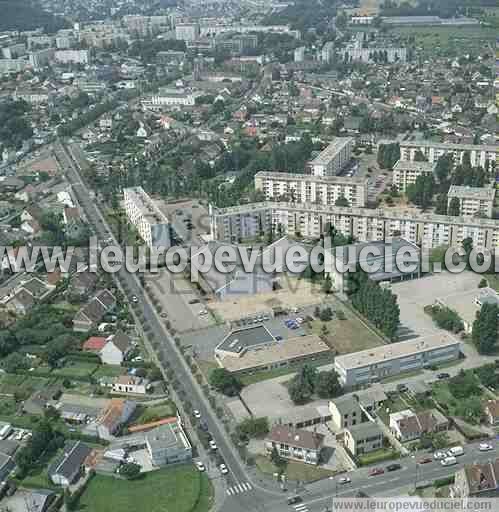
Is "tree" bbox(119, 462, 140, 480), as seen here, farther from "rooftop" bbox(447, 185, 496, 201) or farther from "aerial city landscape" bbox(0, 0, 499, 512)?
"rooftop" bbox(447, 185, 496, 201)

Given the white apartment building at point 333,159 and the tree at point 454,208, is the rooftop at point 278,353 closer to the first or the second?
the tree at point 454,208

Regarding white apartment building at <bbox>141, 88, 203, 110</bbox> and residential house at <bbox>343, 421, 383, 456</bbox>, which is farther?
white apartment building at <bbox>141, 88, 203, 110</bbox>

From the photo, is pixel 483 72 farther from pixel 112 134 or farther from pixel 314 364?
→ pixel 314 364

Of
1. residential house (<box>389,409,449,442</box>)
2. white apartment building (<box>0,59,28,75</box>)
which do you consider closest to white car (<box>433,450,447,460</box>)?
residential house (<box>389,409,449,442</box>)

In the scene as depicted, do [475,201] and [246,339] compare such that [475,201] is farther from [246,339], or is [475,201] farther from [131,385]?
[131,385]

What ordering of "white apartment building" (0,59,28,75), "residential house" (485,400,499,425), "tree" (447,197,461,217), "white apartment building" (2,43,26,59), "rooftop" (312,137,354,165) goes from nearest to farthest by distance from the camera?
"residential house" (485,400,499,425), "tree" (447,197,461,217), "rooftop" (312,137,354,165), "white apartment building" (0,59,28,75), "white apartment building" (2,43,26,59)

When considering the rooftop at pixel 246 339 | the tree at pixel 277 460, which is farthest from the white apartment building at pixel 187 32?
the tree at pixel 277 460

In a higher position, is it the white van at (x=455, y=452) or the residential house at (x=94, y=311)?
the residential house at (x=94, y=311)
